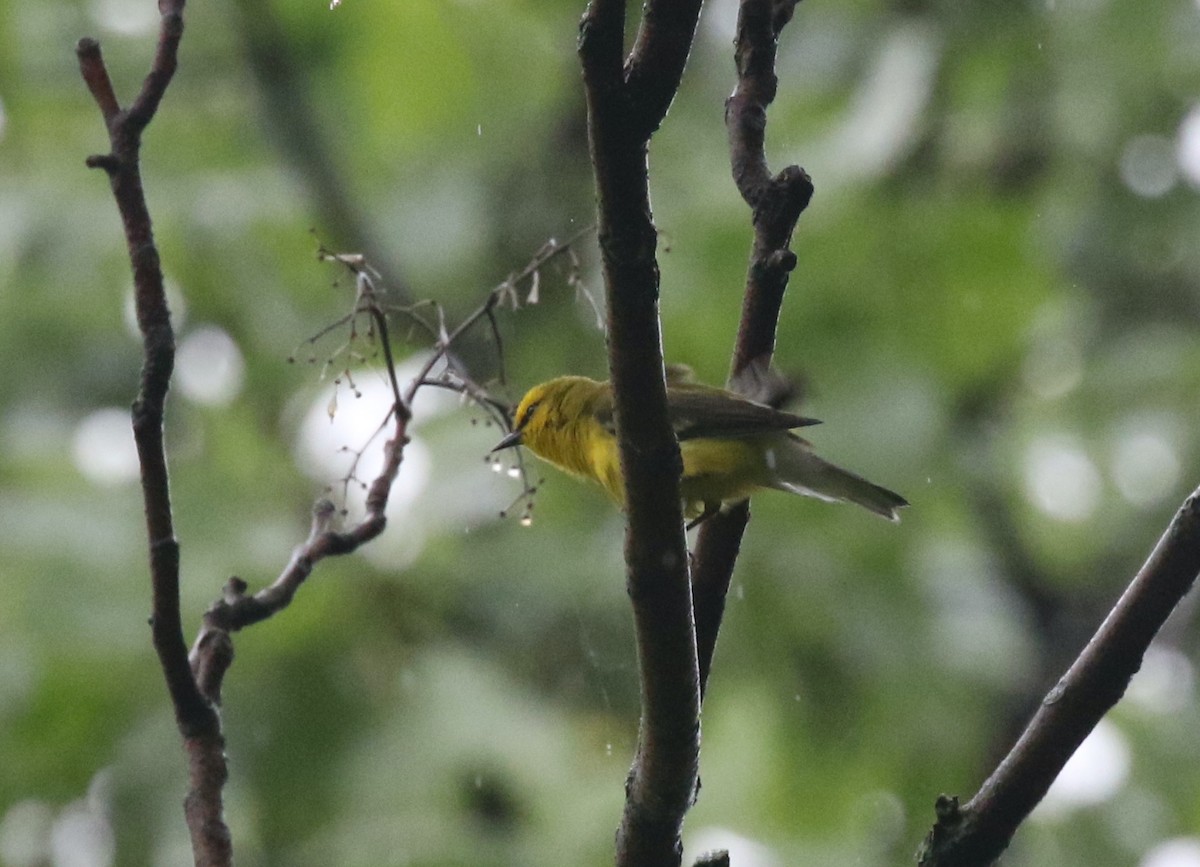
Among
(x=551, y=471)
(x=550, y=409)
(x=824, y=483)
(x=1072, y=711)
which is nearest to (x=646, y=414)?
(x=1072, y=711)

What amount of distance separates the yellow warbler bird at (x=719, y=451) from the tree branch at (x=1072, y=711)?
4.91 feet

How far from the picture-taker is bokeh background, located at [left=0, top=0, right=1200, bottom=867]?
15.0 ft

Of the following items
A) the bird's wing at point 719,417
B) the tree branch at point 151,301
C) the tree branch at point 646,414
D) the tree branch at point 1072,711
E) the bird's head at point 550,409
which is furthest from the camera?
the bird's head at point 550,409

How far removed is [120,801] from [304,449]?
1.48m

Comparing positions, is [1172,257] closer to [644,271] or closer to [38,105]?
[38,105]

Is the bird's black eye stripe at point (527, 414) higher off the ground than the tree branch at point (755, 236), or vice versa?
the bird's black eye stripe at point (527, 414)

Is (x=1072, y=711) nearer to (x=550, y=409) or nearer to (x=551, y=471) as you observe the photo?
(x=550, y=409)

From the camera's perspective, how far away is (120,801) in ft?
15.1

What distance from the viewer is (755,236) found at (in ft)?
7.14

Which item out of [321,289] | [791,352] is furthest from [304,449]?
[791,352]

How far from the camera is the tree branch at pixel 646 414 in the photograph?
1500 millimetres

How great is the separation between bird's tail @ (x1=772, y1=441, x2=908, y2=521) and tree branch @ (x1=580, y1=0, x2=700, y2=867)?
194cm

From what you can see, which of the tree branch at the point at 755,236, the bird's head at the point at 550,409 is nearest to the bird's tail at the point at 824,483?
the bird's head at the point at 550,409

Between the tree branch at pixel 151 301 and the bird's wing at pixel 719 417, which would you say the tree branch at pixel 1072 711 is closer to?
the tree branch at pixel 151 301
